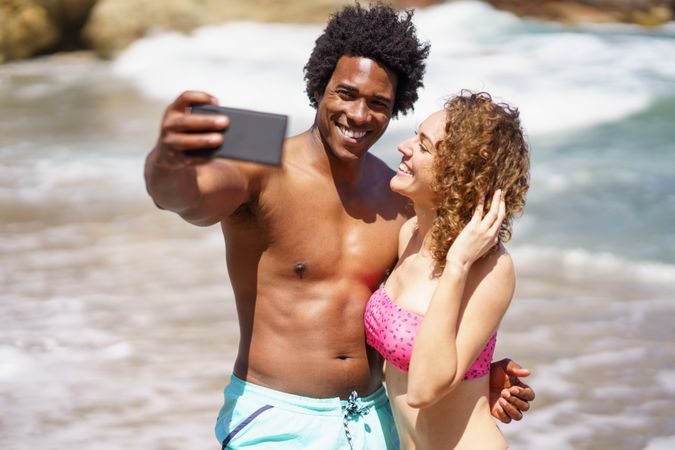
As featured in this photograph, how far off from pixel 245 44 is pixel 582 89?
18.0ft

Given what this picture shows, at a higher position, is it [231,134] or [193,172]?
[231,134]

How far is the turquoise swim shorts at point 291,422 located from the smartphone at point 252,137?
110cm

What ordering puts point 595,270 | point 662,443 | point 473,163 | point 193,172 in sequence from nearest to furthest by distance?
point 193,172, point 473,163, point 662,443, point 595,270

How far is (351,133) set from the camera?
2973mm

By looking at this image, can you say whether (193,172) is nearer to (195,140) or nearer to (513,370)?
(195,140)

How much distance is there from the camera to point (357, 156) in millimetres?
3033

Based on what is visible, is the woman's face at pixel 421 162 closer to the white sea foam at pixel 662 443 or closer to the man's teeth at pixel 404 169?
the man's teeth at pixel 404 169

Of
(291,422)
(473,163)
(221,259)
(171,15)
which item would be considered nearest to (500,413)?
(291,422)

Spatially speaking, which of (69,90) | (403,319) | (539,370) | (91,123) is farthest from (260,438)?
(69,90)

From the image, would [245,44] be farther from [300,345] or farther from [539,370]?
[300,345]

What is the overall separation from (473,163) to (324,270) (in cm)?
60

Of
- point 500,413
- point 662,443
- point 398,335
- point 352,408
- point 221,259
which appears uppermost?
point 398,335

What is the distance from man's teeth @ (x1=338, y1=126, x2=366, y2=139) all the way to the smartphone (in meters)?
0.94

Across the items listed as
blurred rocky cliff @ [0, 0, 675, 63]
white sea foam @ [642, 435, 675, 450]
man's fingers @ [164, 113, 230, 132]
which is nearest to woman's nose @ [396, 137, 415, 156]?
man's fingers @ [164, 113, 230, 132]
